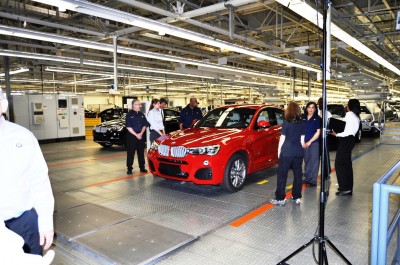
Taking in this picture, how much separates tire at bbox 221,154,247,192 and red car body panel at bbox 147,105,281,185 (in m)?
0.09

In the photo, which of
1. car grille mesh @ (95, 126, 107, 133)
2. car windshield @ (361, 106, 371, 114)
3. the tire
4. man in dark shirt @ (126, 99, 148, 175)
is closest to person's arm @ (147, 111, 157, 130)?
man in dark shirt @ (126, 99, 148, 175)

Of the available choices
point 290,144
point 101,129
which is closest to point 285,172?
point 290,144

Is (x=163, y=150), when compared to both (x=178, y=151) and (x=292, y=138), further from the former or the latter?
(x=292, y=138)

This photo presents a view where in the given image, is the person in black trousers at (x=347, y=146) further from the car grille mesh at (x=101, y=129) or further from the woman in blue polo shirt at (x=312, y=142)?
the car grille mesh at (x=101, y=129)

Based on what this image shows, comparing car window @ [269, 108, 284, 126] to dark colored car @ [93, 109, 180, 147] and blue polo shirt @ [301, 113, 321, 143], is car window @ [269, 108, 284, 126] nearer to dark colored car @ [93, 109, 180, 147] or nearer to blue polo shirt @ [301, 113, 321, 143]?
blue polo shirt @ [301, 113, 321, 143]

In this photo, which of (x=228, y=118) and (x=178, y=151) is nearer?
(x=178, y=151)

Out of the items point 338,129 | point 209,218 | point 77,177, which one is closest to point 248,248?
point 209,218

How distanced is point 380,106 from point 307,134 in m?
11.4

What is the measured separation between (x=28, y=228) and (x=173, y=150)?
3.49 meters

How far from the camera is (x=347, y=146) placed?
197 inches

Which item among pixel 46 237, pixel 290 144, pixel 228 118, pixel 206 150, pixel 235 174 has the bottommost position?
pixel 235 174

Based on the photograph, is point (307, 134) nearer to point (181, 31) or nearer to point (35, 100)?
point (181, 31)

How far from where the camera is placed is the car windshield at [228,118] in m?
5.97

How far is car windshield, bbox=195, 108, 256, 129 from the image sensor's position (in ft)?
19.6
